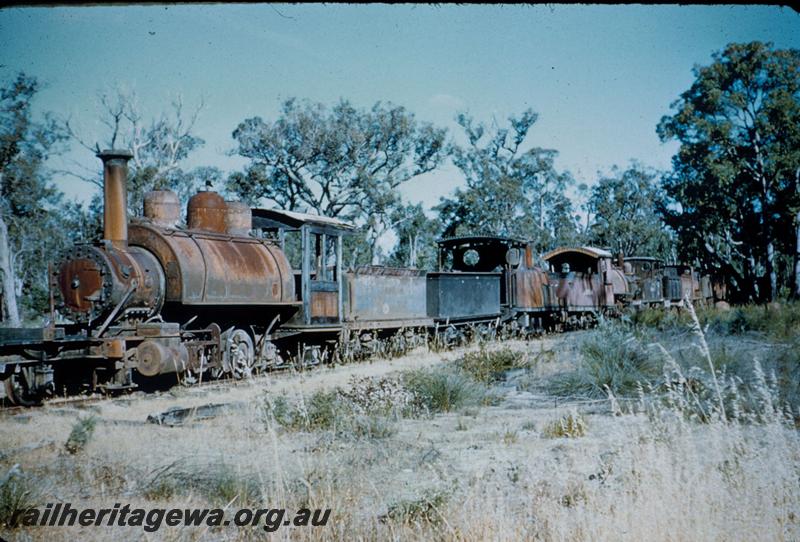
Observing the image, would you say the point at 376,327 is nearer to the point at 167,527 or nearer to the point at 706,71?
the point at 167,527

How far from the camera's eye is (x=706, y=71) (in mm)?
24047

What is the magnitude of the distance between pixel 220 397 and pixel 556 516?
5840 mm

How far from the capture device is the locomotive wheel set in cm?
868

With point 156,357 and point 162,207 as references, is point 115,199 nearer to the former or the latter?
point 162,207

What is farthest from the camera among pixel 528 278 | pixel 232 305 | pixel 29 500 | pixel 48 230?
pixel 48 230

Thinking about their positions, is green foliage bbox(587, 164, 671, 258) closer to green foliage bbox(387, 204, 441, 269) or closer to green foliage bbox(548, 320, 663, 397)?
green foliage bbox(387, 204, 441, 269)

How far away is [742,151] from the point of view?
24625mm

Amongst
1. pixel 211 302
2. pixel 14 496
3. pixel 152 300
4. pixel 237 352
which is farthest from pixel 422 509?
pixel 237 352

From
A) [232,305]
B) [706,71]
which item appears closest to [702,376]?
[232,305]

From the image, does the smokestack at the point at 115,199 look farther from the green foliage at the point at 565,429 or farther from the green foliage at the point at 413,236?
the green foliage at the point at 413,236

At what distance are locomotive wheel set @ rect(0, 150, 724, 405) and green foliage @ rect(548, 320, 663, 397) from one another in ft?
4.22

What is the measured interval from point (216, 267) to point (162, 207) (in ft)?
6.31

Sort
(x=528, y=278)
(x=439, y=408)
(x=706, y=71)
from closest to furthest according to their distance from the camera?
(x=439, y=408)
(x=528, y=278)
(x=706, y=71)

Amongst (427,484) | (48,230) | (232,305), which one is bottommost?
(427,484)
